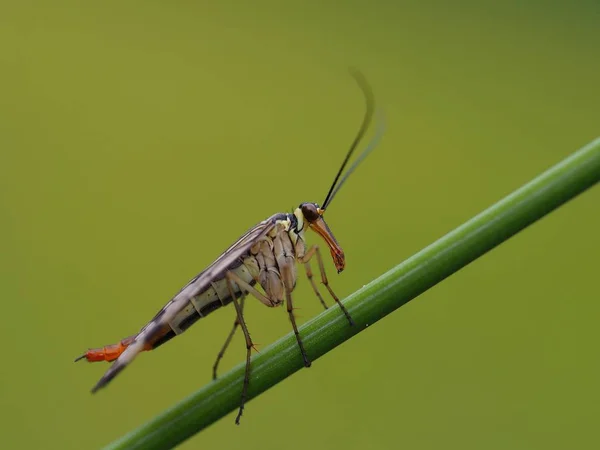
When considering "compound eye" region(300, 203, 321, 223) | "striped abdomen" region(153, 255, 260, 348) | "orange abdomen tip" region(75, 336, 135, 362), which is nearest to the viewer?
"orange abdomen tip" region(75, 336, 135, 362)

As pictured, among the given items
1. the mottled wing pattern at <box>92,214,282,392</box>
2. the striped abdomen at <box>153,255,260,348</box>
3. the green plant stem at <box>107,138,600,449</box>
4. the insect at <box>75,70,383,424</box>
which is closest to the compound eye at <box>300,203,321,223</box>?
Result: the insect at <box>75,70,383,424</box>

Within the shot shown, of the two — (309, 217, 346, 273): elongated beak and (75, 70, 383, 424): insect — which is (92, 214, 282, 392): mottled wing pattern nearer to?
(75, 70, 383, 424): insect

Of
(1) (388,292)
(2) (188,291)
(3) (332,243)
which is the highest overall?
(2) (188,291)

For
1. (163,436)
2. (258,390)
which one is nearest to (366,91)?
(258,390)

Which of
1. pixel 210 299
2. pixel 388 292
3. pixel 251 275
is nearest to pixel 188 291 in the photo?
pixel 210 299

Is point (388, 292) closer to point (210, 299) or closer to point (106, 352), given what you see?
point (210, 299)

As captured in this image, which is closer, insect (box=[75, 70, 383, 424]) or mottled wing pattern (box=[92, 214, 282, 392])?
mottled wing pattern (box=[92, 214, 282, 392])
